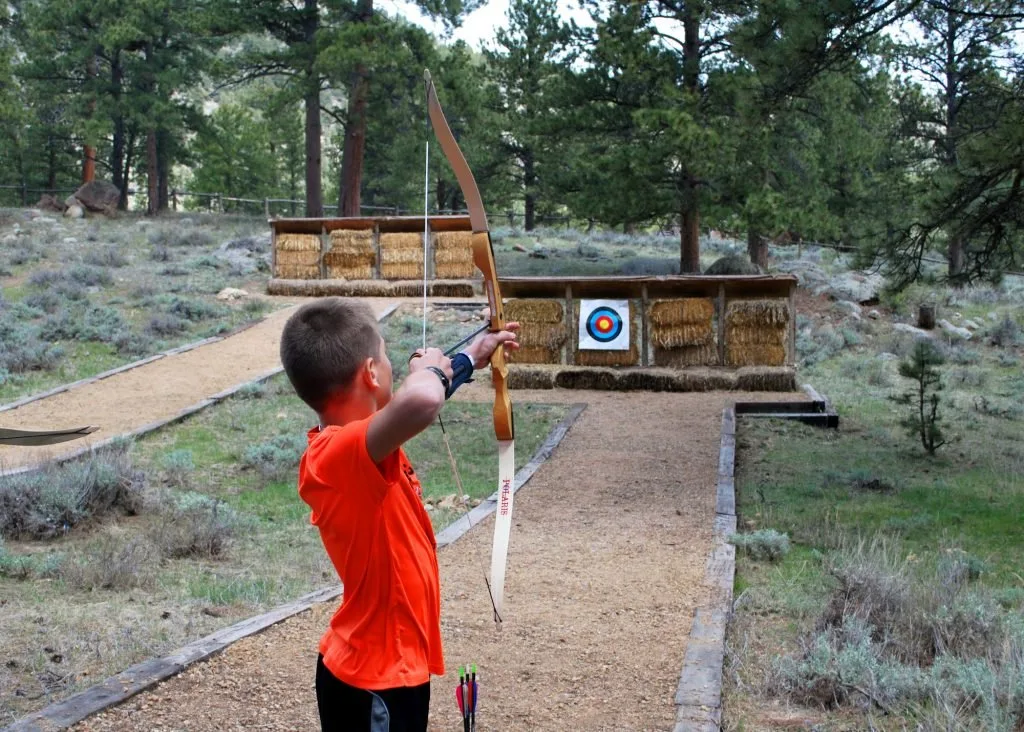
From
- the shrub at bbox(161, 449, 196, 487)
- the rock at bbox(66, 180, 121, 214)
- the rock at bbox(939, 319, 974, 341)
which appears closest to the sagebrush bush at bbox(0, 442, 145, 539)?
the shrub at bbox(161, 449, 196, 487)

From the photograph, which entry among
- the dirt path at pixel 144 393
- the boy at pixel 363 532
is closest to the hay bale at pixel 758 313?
the dirt path at pixel 144 393

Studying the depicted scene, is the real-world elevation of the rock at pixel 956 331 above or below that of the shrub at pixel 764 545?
above

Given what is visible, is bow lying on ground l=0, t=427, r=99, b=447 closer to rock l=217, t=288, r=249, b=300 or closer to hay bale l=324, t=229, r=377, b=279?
rock l=217, t=288, r=249, b=300

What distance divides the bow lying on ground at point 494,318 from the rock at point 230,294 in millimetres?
18367

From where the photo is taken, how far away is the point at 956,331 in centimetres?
2084

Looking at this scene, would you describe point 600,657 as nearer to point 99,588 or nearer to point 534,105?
point 99,588

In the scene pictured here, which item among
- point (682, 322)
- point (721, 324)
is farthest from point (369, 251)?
point (721, 324)

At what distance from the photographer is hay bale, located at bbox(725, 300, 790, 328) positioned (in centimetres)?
1462

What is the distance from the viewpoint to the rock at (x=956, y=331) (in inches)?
813

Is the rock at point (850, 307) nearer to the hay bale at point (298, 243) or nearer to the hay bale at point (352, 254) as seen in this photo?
the hay bale at point (352, 254)

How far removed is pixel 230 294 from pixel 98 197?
54.1 feet

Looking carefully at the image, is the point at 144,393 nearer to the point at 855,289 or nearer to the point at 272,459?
the point at 272,459

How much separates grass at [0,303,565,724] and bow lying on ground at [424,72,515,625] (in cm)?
219

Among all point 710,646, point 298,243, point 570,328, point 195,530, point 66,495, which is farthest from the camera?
point 298,243
